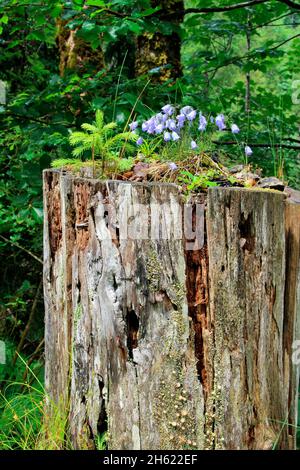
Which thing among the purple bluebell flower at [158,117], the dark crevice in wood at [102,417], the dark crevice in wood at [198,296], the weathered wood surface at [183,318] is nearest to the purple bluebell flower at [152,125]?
the purple bluebell flower at [158,117]

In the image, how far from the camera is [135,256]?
2273 mm

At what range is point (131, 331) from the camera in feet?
7.59

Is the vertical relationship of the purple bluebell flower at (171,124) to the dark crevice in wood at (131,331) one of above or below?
above

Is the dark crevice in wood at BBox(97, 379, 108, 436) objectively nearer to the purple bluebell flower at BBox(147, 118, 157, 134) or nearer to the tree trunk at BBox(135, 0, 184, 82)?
the purple bluebell flower at BBox(147, 118, 157, 134)

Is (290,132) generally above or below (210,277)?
above

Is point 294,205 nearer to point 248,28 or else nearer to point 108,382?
point 108,382

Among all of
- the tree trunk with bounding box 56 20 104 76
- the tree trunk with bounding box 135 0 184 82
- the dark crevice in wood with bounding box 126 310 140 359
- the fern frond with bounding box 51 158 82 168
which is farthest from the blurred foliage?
the dark crevice in wood with bounding box 126 310 140 359

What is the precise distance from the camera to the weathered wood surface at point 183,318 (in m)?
2.26

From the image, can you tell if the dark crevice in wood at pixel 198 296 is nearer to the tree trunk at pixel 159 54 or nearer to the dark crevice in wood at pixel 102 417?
the dark crevice in wood at pixel 102 417

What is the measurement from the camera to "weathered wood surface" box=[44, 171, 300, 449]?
2.26 metres

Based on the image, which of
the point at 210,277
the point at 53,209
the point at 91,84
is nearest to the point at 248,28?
the point at 91,84

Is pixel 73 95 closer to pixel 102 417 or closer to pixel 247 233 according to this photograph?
pixel 247 233

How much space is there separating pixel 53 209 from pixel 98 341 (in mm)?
791

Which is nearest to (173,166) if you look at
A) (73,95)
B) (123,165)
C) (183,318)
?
(123,165)
